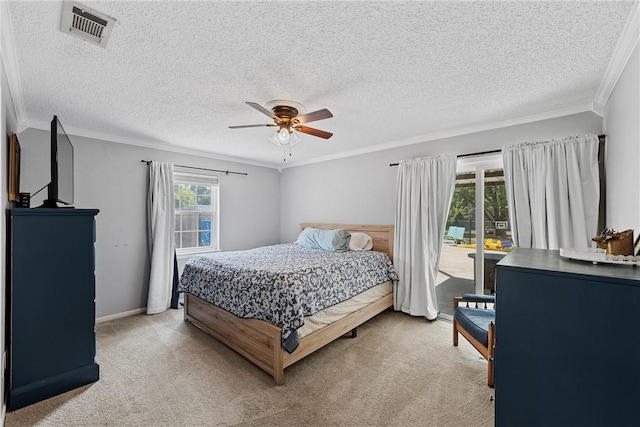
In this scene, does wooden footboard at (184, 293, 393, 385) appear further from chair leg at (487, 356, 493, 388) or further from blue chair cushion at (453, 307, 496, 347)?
chair leg at (487, 356, 493, 388)

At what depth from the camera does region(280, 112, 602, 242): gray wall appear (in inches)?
107

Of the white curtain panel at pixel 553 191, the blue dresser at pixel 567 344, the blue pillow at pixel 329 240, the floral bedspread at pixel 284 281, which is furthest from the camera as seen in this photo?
the blue pillow at pixel 329 240

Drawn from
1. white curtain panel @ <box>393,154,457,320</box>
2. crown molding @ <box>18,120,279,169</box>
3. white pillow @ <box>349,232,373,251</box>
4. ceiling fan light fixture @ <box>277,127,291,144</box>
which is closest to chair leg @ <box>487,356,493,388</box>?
white curtain panel @ <box>393,154,457,320</box>

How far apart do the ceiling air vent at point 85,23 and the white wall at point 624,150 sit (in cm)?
285

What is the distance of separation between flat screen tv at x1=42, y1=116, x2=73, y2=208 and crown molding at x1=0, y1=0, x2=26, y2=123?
0.33 m

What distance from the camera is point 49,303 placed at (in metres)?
2.04

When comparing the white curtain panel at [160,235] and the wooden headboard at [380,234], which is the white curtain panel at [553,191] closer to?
the wooden headboard at [380,234]

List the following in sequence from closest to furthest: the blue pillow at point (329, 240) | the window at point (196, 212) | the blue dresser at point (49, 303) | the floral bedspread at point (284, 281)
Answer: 1. the blue dresser at point (49, 303)
2. the floral bedspread at point (284, 281)
3. the blue pillow at point (329, 240)
4. the window at point (196, 212)

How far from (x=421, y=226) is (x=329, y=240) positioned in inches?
48.2

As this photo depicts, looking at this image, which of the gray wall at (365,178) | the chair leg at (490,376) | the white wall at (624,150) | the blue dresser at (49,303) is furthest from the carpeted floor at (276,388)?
the gray wall at (365,178)

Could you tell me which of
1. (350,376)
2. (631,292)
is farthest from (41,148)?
(631,292)

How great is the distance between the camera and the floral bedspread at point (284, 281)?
7.45 feet

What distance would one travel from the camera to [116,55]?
173 cm

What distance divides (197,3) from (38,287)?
2243mm
